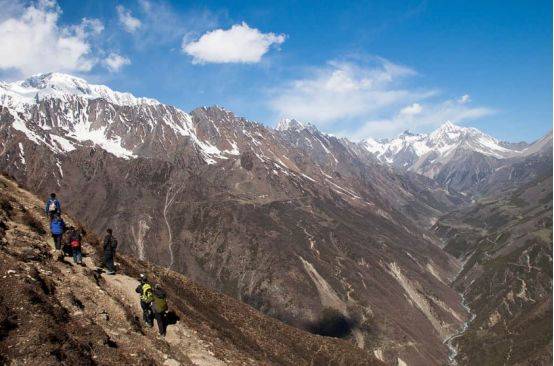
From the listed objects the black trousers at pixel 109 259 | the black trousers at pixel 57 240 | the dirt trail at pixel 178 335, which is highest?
the black trousers at pixel 57 240

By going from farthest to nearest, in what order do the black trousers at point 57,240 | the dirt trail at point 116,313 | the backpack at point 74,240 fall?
the black trousers at point 57,240 < the backpack at point 74,240 < the dirt trail at point 116,313

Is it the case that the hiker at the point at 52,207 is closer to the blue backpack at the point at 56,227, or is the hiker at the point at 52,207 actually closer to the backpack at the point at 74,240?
the blue backpack at the point at 56,227

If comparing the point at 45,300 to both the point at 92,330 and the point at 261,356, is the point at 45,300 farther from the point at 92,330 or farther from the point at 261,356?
the point at 261,356

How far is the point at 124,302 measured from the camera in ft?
141

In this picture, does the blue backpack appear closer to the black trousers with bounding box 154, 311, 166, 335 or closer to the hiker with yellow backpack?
the hiker with yellow backpack

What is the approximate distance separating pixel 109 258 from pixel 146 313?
908 cm

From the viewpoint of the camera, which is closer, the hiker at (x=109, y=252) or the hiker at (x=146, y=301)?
the hiker at (x=146, y=301)

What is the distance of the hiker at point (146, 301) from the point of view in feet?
135

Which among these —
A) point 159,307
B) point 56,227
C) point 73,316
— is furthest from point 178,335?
point 56,227

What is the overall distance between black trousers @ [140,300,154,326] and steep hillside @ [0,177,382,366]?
2.07 feet

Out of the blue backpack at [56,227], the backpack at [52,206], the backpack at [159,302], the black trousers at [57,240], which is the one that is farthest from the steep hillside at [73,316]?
the backpack at [52,206]

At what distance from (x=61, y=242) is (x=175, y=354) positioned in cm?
1645

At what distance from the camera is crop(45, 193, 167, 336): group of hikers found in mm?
41312

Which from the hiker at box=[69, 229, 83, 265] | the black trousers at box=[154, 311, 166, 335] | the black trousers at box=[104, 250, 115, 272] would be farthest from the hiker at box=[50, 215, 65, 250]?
the black trousers at box=[154, 311, 166, 335]
